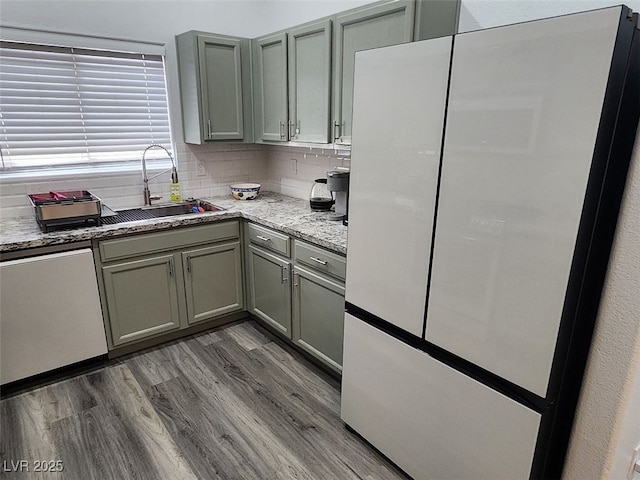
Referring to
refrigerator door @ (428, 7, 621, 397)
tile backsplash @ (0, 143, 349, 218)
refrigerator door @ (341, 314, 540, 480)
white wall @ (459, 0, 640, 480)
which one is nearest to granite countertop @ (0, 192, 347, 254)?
tile backsplash @ (0, 143, 349, 218)

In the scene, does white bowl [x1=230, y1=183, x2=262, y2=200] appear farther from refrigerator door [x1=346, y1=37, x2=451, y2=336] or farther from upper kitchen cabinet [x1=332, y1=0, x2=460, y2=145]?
refrigerator door [x1=346, y1=37, x2=451, y2=336]

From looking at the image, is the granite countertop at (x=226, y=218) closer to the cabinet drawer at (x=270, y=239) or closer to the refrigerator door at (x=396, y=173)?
the cabinet drawer at (x=270, y=239)

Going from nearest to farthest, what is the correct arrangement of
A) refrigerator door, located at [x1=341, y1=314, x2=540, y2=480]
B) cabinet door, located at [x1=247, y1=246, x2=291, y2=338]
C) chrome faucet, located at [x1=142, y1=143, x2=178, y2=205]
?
refrigerator door, located at [x1=341, y1=314, x2=540, y2=480] → cabinet door, located at [x1=247, y1=246, x2=291, y2=338] → chrome faucet, located at [x1=142, y1=143, x2=178, y2=205]

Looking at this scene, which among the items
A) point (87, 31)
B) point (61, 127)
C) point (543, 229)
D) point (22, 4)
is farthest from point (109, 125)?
point (543, 229)

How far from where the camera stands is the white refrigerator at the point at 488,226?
105 centimetres

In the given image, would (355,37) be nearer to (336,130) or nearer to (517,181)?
(336,130)

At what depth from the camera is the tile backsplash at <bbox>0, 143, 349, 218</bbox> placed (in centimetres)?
267

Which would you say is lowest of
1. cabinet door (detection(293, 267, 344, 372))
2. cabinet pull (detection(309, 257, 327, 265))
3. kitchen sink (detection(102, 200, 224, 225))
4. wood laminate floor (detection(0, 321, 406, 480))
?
wood laminate floor (detection(0, 321, 406, 480))

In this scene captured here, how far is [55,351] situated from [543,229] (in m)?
2.60

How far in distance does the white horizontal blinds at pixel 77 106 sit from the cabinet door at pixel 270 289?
121 cm

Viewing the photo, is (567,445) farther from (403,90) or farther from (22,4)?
(22,4)

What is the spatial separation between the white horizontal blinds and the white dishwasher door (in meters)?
0.87

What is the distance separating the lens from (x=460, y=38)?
1241 millimetres

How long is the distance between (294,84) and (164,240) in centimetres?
134
